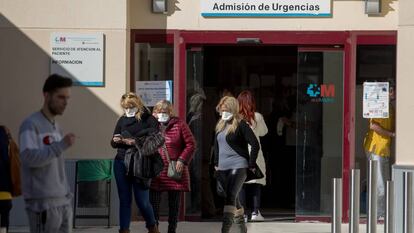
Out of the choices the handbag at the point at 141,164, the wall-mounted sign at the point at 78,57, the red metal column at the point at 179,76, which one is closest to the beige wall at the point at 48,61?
the wall-mounted sign at the point at 78,57

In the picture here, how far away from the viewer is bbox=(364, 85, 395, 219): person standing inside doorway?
13.0 m

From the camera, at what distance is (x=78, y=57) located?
500 inches

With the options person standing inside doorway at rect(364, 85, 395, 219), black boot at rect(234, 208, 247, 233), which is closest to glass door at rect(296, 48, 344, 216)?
person standing inside doorway at rect(364, 85, 395, 219)

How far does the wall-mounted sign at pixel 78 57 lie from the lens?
41.7ft

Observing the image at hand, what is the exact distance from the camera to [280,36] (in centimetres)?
1313

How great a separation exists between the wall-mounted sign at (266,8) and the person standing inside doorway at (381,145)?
1.66 metres

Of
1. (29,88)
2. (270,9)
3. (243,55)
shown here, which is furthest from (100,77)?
(243,55)

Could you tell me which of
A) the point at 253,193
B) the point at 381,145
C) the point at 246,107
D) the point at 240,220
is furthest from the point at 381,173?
the point at 240,220

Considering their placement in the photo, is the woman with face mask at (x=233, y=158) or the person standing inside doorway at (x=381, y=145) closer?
the woman with face mask at (x=233, y=158)

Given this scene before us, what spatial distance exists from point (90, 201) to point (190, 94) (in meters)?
2.07

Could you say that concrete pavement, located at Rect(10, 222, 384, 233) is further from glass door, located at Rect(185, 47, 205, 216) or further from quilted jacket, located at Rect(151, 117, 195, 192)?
quilted jacket, located at Rect(151, 117, 195, 192)

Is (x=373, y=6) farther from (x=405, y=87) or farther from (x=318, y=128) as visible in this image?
(x=318, y=128)

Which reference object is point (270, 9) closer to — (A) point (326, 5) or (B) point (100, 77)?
(A) point (326, 5)

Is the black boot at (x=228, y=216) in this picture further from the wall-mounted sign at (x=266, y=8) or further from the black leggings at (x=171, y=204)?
the wall-mounted sign at (x=266, y=8)
